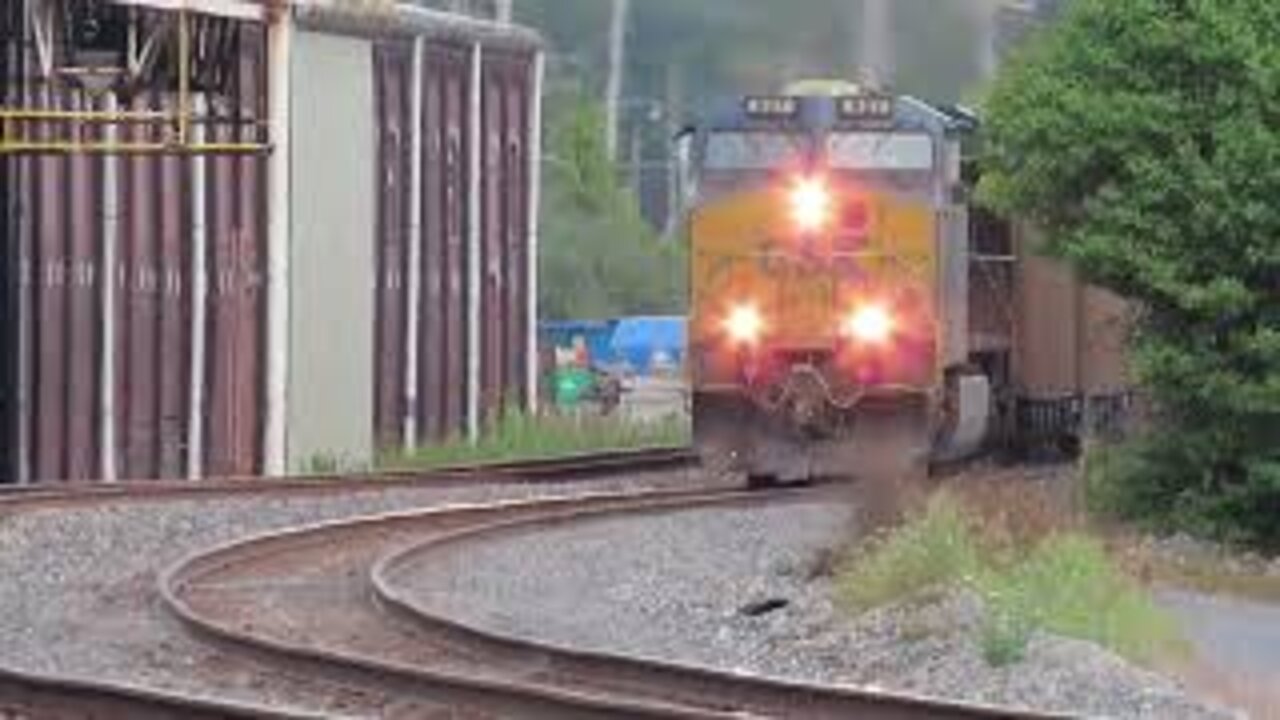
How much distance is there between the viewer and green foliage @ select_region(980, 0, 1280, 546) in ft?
63.0

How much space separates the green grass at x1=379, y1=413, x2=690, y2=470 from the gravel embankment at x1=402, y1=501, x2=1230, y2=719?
11478 millimetres

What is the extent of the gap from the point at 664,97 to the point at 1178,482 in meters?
27.7

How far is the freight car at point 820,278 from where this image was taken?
24.1 meters

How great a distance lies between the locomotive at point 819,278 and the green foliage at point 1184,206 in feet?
11.6

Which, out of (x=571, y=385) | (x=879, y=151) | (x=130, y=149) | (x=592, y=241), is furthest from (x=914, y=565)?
(x=592, y=241)

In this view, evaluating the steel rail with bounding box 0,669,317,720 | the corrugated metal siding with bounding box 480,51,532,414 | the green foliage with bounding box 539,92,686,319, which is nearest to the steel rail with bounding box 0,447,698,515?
the corrugated metal siding with bounding box 480,51,532,414

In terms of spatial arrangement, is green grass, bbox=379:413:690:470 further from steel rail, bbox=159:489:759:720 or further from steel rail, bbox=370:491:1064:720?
steel rail, bbox=370:491:1064:720

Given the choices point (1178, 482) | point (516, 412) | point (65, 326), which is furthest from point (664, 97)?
point (1178, 482)

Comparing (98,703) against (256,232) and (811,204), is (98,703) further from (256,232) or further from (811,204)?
(256,232)

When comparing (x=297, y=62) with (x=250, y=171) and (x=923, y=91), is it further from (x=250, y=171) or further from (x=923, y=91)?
(x=923, y=91)

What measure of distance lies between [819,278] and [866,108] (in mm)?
1511

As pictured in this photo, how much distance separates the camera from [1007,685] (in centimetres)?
1250

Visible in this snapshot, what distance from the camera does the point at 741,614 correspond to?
15641 millimetres

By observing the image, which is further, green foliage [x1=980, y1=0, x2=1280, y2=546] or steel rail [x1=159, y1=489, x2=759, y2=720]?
green foliage [x1=980, y1=0, x2=1280, y2=546]
